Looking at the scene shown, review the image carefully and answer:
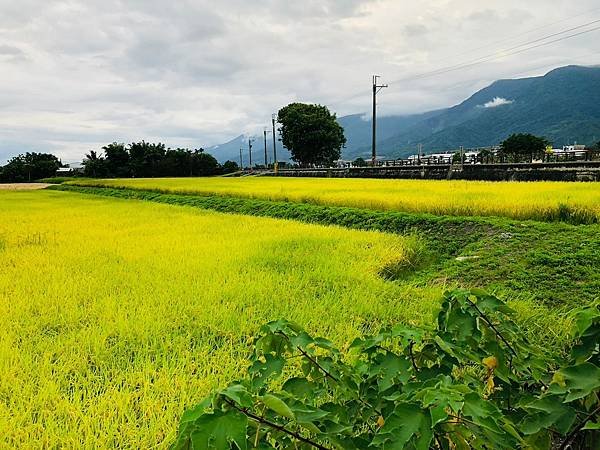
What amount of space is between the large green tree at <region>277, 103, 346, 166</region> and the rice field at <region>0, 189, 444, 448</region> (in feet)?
145

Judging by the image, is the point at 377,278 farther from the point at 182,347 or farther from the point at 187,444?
the point at 187,444

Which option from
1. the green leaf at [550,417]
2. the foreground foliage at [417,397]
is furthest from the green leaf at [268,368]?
the green leaf at [550,417]

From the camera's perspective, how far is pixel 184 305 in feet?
13.6

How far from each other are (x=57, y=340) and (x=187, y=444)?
2737mm

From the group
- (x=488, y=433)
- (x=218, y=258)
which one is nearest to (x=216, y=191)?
(x=218, y=258)

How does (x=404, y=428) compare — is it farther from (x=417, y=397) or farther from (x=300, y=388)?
(x=300, y=388)

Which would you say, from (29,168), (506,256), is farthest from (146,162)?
(506,256)

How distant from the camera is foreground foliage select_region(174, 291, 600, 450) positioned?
3.16ft

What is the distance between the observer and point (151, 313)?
391cm

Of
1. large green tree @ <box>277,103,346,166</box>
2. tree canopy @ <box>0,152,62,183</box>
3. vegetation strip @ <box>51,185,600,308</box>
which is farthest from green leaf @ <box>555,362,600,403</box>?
tree canopy @ <box>0,152,62,183</box>

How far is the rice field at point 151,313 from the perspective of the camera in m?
2.34

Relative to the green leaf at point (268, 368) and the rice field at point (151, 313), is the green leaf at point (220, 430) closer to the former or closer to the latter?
the green leaf at point (268, 368)

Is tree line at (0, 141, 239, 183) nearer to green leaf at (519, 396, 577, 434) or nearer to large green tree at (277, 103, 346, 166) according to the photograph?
large green tree at (277, 103, 346, 166)

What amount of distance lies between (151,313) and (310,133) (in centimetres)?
4874
